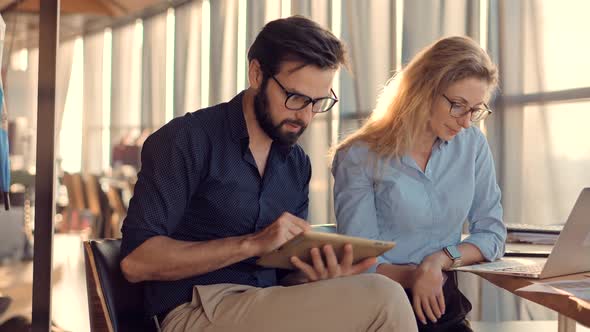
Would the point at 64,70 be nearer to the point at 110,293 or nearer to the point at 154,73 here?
the point at 154,73

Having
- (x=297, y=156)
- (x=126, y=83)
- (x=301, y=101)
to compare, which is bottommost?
(x=297, y=156)

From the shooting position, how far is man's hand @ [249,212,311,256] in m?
1.76

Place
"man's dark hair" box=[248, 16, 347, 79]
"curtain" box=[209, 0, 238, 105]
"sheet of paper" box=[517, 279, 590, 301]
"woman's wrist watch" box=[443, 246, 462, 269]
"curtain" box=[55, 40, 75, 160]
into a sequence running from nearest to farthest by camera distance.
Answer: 1. "sheet of paper" box=[517, 279, 590, 301]
2. "man's dark hair" box=[248, 16, 347, 79]
3. "woman's wrist watch" box=[443, 246, 462, 269]
4. "curtain" box=[209, 0, 238, 105]
5. "curtain" box=[55, 40, 75, 160]

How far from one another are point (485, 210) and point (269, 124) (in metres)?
0.76

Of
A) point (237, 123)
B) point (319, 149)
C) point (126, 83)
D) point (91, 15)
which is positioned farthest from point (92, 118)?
point (237, 123)

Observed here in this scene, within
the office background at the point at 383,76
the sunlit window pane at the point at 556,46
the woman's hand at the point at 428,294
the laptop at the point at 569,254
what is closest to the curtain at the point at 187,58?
the office background at the point at 383,76

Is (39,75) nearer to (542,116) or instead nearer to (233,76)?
(542,116)

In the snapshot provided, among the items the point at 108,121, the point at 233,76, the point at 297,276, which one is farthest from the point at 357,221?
the point at 108,121

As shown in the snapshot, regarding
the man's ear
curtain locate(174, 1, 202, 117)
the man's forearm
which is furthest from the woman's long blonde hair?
curtain locate(174, 1, 202, 117)

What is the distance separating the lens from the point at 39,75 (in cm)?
278

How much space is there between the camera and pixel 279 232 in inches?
69.2

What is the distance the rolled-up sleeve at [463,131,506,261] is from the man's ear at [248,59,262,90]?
71 centimetres

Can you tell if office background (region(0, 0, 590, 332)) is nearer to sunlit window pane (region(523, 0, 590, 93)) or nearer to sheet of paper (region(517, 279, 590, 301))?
sunlit window pane (region(523, 0, 590, 93))

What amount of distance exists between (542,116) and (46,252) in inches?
94.5
